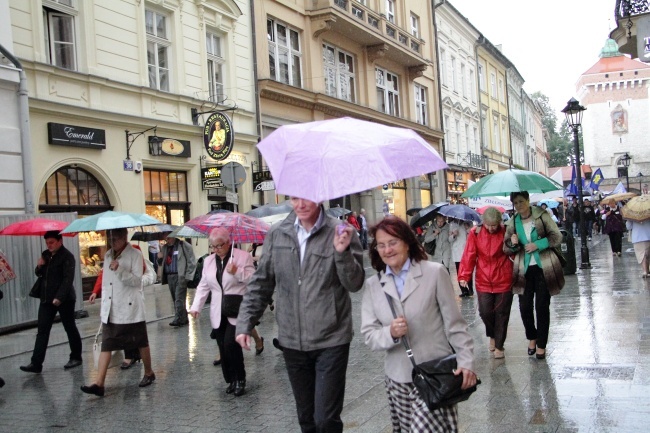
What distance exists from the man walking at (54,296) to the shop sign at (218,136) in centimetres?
953

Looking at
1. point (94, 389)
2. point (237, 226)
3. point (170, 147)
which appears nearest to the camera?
point (94, 389)

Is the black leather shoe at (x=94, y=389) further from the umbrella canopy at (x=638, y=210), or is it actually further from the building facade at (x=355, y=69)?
the building facade at (x=355, y=69)

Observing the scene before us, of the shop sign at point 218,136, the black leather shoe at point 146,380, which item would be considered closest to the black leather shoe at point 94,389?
the black leather shoe at point 146,380

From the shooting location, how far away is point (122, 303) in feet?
24.0

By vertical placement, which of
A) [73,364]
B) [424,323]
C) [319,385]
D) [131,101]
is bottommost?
[73,364]

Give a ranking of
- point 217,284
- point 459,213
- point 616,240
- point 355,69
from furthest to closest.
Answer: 1. point 355,69
2. point 616,240
3. point 459,213
4. point 217,284

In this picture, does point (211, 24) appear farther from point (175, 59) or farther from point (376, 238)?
point (376, 238)

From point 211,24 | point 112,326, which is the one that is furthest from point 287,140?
point 211,24

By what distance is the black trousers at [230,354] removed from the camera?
266 inches

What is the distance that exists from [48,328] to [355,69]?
2201 centimetres

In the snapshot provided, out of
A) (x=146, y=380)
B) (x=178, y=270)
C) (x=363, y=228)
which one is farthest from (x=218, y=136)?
(x=146, y=380)

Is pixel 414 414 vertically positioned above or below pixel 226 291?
below

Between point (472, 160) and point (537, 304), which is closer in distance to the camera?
point (537, 304)

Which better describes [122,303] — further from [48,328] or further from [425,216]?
[425,216]
